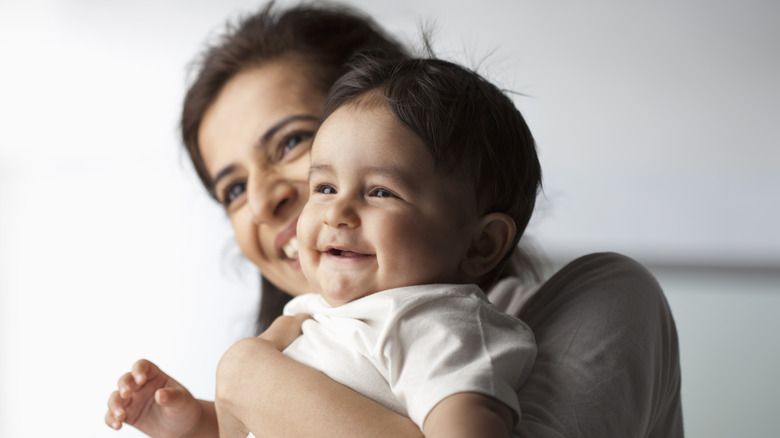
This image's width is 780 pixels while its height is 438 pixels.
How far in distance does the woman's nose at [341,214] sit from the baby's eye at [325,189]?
0.07 meters

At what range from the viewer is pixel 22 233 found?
9.63 feet

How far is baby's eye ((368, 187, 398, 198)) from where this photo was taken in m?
0.87

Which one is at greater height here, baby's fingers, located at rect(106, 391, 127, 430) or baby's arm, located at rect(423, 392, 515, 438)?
baby's arm, located at rect(423, 392, 515, 438)

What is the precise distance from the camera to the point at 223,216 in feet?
9.11

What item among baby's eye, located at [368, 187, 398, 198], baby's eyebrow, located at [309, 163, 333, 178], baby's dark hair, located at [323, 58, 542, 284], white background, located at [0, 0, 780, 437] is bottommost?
white background, located at [0, 0, 780, 437]

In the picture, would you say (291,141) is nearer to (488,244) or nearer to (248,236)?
(248,236)

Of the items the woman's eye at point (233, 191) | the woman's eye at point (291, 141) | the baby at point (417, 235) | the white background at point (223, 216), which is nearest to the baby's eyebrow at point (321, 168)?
the baby at point (417, 235)

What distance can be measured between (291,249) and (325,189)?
1.47ft

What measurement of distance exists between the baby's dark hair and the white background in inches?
69.5

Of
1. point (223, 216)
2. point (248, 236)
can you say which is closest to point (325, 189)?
point (248, 236)

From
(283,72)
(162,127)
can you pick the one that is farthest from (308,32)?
(162,127)

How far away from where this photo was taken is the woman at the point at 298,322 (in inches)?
31.7

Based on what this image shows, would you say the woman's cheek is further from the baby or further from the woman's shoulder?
the woman's shoulder

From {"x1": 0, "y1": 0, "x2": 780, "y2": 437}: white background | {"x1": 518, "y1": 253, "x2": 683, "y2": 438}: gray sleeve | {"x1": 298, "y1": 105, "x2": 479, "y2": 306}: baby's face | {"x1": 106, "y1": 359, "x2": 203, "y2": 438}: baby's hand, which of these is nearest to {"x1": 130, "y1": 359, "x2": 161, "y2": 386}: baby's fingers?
{"x1": 106, "y1": 359, "x2": 203, "y2": 438}: baby's hand
